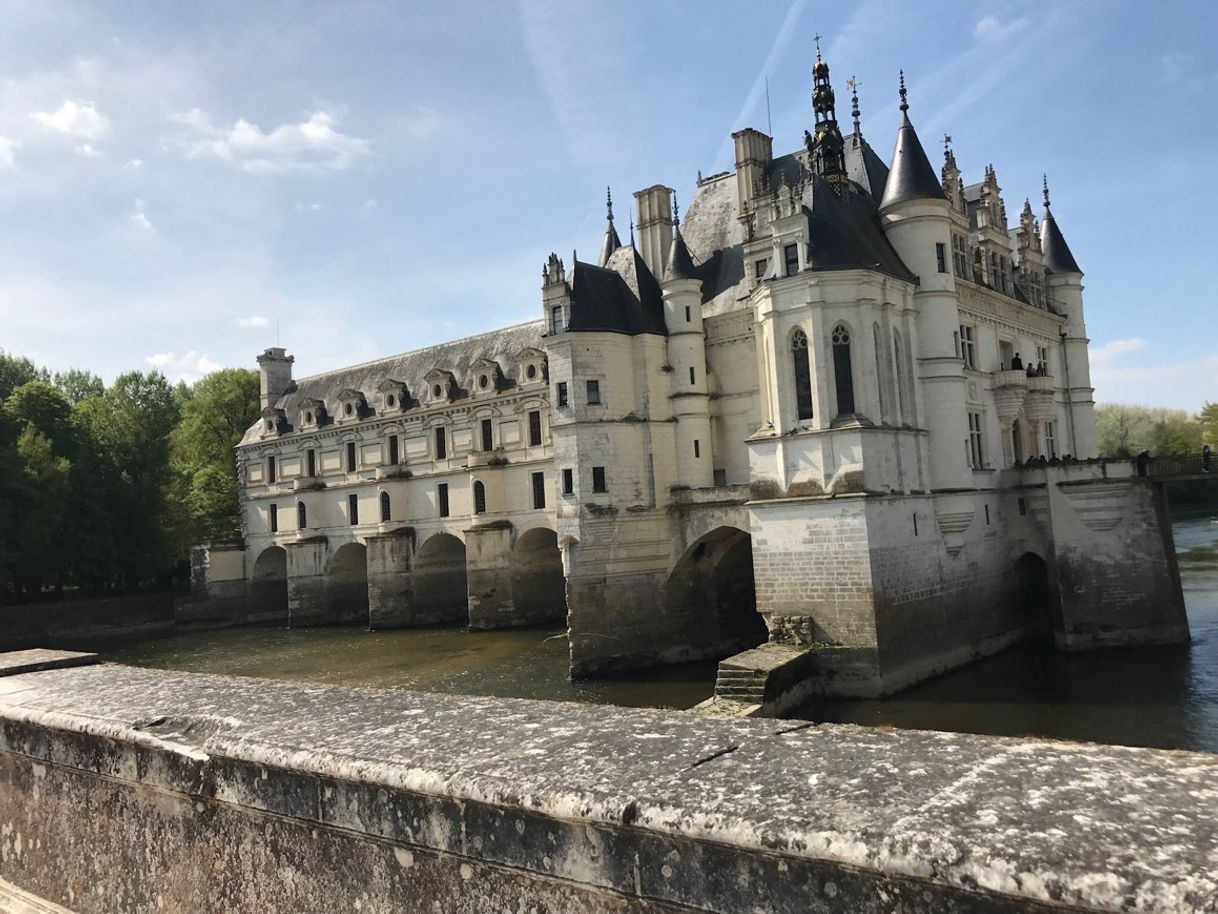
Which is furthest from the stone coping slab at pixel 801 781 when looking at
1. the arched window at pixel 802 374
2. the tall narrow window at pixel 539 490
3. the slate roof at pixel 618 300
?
the tall narrow window at pixel 539 490

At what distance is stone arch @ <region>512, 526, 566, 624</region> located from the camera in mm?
34781

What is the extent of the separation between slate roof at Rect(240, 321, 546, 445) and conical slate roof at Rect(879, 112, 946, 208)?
15493 mm

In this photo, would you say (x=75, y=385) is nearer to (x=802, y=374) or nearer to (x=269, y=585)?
(x=269, y=585)

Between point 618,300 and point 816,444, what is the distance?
9.42m

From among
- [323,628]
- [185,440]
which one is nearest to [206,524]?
[185,440]

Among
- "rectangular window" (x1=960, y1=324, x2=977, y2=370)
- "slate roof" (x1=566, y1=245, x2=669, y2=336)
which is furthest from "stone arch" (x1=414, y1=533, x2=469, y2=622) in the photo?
"rectangular window" (x1=960, y1=324, x2=977, y2=370)

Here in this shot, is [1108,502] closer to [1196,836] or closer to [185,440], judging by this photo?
[1196,836]

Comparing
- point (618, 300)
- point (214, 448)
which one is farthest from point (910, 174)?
point (214, 448)

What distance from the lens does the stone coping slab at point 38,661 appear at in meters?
5.23

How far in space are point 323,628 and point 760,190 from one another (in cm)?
2851

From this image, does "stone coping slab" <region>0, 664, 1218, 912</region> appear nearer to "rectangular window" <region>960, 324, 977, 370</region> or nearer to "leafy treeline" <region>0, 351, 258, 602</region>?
"rectangular window" <region>960, 324, 977, 370</region>

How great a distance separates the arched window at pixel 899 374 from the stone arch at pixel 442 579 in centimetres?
2200

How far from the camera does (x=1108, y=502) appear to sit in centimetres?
2447

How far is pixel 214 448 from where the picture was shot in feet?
181
